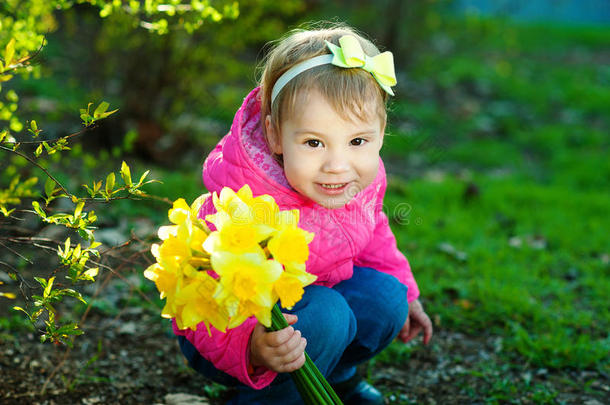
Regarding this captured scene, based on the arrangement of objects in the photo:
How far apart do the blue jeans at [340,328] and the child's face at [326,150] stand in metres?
0.31

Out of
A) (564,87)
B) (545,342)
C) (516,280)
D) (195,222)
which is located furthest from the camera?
(564,87)

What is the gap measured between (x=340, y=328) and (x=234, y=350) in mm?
328

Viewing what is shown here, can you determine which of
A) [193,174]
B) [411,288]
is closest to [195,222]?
[411,288]

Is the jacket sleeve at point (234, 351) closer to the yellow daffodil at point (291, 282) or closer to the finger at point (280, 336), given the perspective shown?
the finger at point (280, 336)

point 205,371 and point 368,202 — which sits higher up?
point 368,202

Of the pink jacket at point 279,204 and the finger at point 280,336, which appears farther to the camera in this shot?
the pink jacket at point 279,204

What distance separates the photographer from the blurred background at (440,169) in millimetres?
2445

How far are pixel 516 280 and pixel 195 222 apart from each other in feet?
7.28

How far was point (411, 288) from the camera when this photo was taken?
2.23 m

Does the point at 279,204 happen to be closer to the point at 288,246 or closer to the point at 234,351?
the point at 234,351

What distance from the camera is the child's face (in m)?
1.76

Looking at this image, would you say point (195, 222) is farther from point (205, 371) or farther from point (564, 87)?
point (564, 87)

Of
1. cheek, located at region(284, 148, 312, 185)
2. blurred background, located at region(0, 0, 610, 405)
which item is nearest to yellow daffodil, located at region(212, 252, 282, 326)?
cheek, located at region(284, 148, 312, 185)

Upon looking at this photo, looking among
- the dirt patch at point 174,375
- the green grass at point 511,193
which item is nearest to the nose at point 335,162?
the dirt patch at point 174,375
